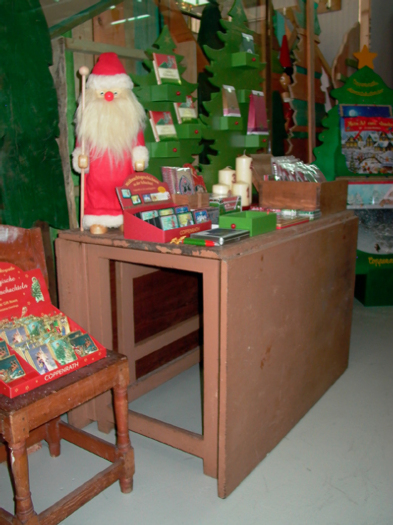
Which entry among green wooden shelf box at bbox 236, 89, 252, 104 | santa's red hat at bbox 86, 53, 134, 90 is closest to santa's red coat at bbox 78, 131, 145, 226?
santa's red hat at bbox 86, 53, 134, 90

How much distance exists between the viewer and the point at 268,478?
177 centimetres

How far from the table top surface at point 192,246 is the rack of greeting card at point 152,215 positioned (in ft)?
0.11

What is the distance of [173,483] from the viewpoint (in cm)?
175

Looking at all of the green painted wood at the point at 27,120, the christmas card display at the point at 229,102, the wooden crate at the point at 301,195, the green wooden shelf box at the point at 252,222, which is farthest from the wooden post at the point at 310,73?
the green painted wood at the point at 27,120

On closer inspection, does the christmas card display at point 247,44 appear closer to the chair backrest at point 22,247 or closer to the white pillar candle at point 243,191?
the white pillar candle at point 243,191

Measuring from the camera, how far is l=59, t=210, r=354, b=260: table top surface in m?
1.54

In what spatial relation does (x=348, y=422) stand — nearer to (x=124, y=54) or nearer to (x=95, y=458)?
(x=95, y=458)

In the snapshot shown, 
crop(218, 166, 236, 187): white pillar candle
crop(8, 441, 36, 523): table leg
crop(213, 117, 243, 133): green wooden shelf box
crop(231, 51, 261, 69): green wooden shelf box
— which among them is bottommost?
crop(8, 441, 36, 523): table leg

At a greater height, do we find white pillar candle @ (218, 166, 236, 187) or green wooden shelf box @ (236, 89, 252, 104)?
green wooden shelf box @ (236, 89, 252, 104)

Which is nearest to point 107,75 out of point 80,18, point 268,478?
point 80,18

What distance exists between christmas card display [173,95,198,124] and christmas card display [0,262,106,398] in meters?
1.02

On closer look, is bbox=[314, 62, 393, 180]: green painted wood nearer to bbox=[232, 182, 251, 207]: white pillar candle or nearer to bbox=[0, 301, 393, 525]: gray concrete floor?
bbox=[232, 182, 251, 207]: white pillar candle

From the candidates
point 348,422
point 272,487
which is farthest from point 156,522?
point 348,422

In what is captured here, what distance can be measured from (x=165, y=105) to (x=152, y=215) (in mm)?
664
